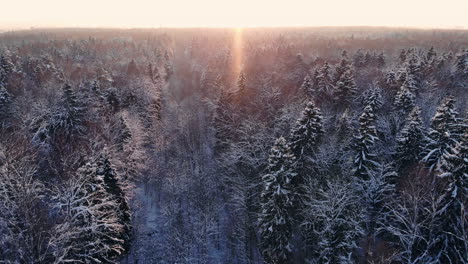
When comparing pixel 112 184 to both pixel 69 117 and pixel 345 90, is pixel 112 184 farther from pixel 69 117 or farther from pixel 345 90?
pixel 345 90

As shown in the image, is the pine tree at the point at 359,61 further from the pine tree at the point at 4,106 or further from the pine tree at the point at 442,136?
the pine tree at the point at 4,106

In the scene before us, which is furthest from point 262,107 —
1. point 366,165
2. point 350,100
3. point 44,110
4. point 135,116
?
point 44,110

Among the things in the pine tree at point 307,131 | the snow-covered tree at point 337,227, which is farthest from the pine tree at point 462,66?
the snow-covered tree at point 337,227

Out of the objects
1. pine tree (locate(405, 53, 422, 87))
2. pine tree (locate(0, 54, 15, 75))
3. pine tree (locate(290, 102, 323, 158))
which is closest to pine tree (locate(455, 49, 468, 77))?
pine tree (locate(405, 53, 422, 87))

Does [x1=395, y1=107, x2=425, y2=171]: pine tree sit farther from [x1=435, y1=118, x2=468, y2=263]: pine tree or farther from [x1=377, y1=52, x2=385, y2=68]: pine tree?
[x1=377, y1=52, x2=385, y2=68]: pine tree

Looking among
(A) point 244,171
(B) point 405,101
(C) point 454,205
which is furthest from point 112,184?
(B) point 405,101
